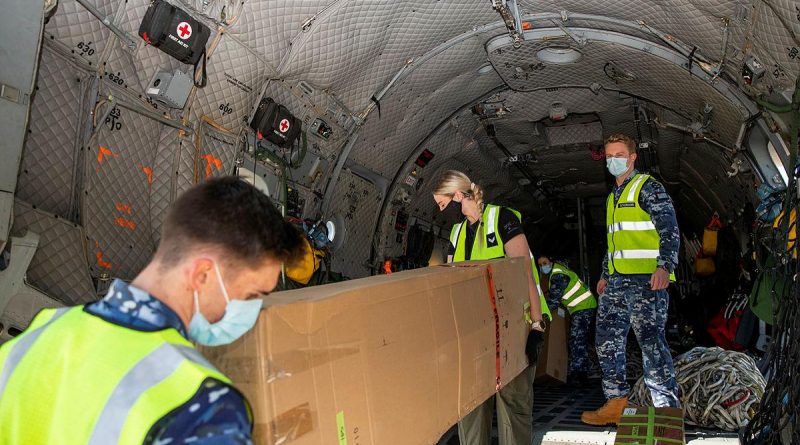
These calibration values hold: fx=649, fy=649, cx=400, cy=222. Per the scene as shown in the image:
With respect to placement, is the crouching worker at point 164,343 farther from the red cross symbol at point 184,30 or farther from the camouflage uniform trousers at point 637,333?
the camouflage uniform trousers at point 637,333

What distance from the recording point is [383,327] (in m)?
Answer: 1.95

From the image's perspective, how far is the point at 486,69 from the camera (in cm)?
598

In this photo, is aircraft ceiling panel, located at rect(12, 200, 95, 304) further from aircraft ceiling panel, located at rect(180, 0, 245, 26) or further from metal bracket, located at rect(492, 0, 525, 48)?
metal bracket, located at rect(492, 0, 525, 48)

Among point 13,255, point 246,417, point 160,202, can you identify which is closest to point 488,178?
point 160,202

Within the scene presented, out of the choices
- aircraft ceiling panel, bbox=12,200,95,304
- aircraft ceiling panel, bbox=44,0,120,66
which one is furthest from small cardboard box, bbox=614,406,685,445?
aircraft ceiling panel, bbox=44,0,120,66

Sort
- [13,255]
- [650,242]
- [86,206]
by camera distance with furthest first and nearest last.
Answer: [650,242], [86,206], [13,255]

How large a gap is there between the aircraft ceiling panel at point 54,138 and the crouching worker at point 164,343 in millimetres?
2359

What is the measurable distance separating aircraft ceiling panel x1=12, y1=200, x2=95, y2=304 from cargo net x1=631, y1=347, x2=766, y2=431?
364 centimetres

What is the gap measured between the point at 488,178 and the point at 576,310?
231 cm

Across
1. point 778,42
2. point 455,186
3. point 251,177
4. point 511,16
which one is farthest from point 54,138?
point 778,42

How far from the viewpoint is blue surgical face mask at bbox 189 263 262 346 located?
1.33 meters

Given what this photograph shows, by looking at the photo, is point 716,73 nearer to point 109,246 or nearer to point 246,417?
point 109,246

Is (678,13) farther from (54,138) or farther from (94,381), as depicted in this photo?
(94,381)

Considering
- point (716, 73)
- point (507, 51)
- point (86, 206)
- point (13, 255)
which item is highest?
point (507, 51)
